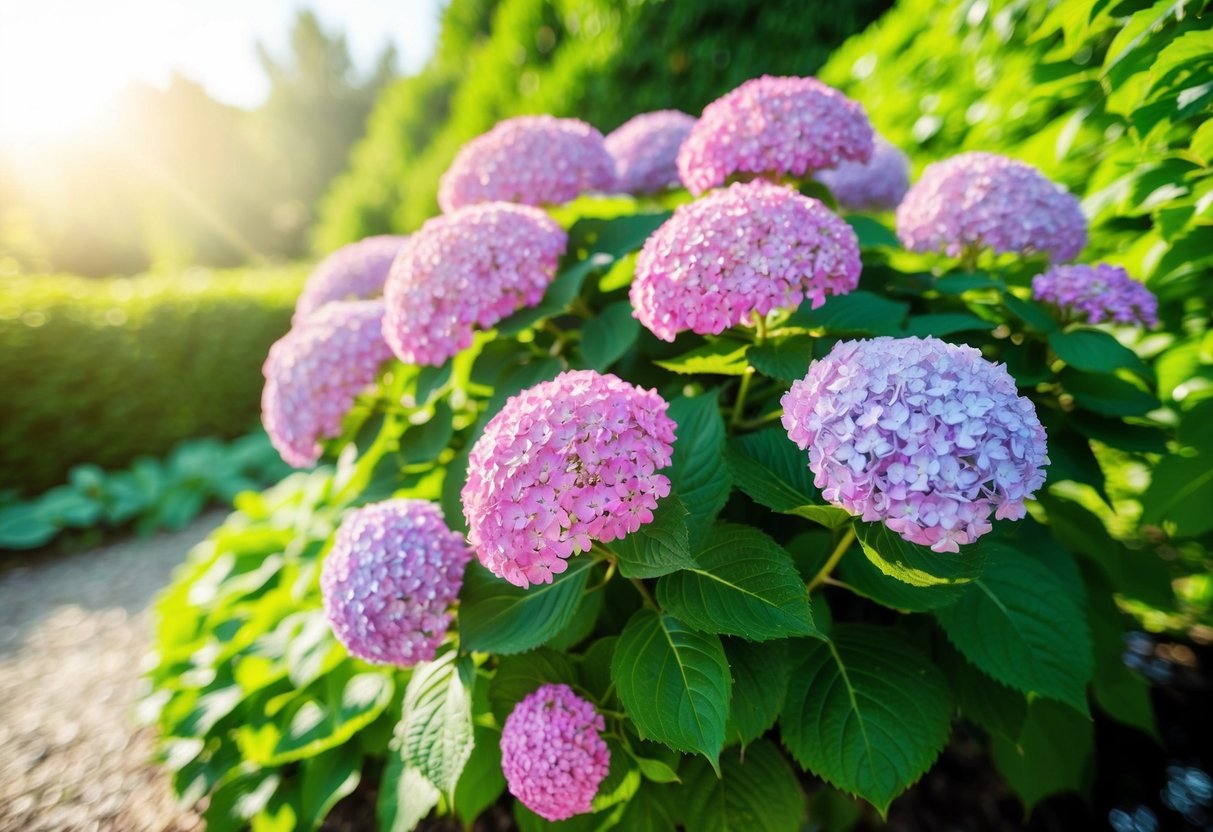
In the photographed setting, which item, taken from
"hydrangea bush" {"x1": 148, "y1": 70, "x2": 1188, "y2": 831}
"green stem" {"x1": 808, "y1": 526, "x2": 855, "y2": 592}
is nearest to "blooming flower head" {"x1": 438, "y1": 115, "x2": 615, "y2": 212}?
"hydrangea bush" {"x1": 148, "y1": 70, "x2": 1188, "y2": 831}

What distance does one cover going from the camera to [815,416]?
947mm

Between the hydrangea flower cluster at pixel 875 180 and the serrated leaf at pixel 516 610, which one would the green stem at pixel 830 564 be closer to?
the serrated leaf at pixel 516 610

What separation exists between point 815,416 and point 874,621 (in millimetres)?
1071

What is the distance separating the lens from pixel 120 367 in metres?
6.36

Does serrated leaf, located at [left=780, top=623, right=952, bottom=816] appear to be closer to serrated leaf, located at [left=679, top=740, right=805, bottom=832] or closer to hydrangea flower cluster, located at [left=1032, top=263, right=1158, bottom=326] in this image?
serrated leaf, located at [left=679, top=740, right=805, bottom=832]

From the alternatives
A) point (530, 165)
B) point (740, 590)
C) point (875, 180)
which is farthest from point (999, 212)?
point (530, 165)

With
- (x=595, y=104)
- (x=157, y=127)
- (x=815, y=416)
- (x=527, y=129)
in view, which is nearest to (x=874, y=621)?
(x=815, y=416)

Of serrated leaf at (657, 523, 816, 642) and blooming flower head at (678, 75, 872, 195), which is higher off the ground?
blooming flower head at (678, 75, 872, 195)

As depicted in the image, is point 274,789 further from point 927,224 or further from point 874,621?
point 927,224

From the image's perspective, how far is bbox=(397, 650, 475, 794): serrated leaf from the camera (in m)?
1.22

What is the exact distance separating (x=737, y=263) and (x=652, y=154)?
4.61 ft

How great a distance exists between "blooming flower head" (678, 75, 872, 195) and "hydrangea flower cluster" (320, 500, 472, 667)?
1.26 metres

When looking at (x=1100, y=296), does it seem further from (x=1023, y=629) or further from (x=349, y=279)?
(x=349, y=279)

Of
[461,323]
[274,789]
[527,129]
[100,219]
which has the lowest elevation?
[274,789]
